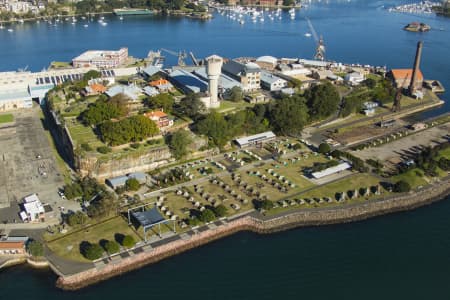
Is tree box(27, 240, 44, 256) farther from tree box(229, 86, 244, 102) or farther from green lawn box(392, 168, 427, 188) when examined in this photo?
tree box(229, 86, 244, 102)

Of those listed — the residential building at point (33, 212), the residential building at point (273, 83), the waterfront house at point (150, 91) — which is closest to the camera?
the residential building at point (33, 212)

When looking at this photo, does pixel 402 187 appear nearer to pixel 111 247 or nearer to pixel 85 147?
pixel 111 247

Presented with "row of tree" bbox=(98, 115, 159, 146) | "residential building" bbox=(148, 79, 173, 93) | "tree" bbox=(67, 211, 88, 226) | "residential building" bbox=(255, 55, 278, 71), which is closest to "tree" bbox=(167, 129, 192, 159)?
"row of tree" bbox=(98, 115, 159, 146)

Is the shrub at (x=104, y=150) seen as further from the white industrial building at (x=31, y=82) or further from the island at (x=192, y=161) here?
the white industrial building at (x=31, y=82)

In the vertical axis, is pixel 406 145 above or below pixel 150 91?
below

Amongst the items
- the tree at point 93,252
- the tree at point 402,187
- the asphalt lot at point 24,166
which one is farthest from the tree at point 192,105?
the tree at point 402,187

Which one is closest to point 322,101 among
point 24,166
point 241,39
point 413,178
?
point 413,178

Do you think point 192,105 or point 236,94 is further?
point 236,94
